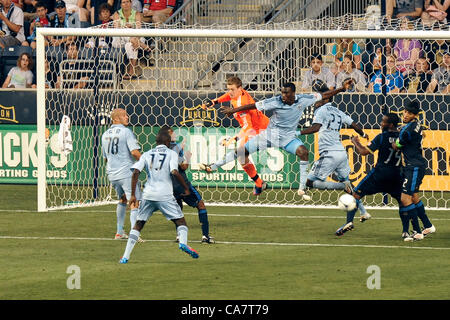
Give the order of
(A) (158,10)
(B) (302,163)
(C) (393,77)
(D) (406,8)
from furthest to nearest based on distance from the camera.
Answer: (A) (158,10) → (D) (406,8) → (C) (393,77) → (B) (302,163)

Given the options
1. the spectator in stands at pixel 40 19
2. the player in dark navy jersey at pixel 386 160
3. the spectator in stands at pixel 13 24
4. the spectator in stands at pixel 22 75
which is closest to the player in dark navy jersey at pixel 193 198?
the player in dark navy jersey at pixel 386 160

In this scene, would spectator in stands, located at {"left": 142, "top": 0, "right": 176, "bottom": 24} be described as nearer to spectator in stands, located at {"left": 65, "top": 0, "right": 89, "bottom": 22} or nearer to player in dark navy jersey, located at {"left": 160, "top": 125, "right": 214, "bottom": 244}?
spectator in stands, located at {"left": 65, "top": 0, "right": 89, "bottom": 22}

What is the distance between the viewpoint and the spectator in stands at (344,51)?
20641mm

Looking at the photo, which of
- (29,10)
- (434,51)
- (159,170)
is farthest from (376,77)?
(29,10)

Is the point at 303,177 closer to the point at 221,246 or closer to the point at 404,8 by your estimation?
the point at 221,246

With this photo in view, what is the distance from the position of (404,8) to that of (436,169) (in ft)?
14.6

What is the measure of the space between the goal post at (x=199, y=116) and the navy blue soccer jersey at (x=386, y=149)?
3.90 metres

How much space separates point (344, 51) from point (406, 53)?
128cm

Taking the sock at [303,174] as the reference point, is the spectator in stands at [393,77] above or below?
above

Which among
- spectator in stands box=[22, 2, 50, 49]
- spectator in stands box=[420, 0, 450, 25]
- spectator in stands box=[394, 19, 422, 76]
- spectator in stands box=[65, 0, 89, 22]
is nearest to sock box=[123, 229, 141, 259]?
spectator in stands box=[394, 19, 422, 76]

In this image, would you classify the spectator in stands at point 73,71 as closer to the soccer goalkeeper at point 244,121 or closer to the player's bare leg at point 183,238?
the soccer goalkeeper at point 244,121

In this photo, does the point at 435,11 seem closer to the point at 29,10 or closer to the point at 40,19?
the point at 40,19

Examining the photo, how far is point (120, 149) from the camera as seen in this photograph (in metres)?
14.0

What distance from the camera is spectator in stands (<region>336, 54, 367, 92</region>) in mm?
20312
